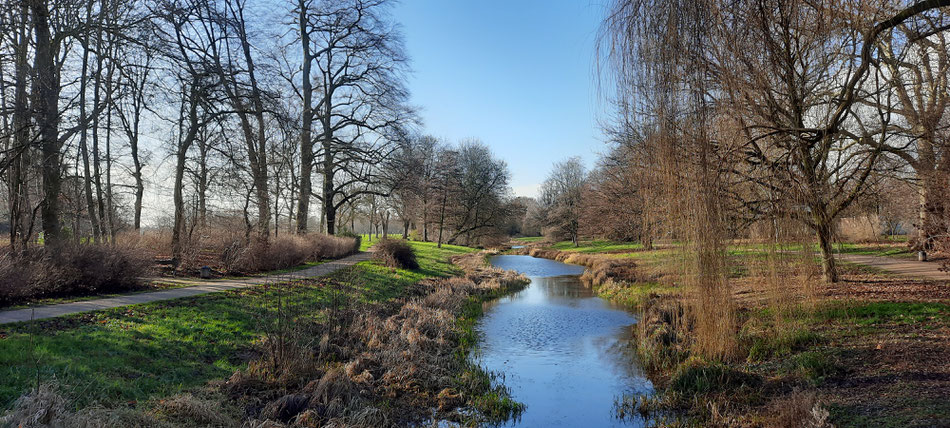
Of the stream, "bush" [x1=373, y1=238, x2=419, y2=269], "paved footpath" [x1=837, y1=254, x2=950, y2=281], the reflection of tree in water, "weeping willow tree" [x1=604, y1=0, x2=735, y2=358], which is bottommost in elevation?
the stream

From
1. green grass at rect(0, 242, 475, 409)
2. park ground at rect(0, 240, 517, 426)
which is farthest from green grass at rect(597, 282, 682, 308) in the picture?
green grass at rect(0, 242, 475, 409)

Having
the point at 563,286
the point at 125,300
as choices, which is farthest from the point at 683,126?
the point at 563,286

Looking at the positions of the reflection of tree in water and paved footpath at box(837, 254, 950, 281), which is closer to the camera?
paved footpath at box(837, 254, 950, 281)

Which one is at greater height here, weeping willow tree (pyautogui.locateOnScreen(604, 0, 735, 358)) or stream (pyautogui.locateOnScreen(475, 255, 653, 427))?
weeping willow tree (pyautogui.locateOnScreen(604, 0, 735, 358))

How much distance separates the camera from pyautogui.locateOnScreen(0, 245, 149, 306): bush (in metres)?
8.17

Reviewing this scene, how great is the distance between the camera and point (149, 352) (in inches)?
260

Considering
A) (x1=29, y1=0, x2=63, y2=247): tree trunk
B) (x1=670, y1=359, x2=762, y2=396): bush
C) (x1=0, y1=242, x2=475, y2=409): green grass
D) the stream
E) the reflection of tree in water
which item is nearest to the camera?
(x1=0, y1=242, x2=475, y2=409): green grass

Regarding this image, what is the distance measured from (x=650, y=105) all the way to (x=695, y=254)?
1790mm

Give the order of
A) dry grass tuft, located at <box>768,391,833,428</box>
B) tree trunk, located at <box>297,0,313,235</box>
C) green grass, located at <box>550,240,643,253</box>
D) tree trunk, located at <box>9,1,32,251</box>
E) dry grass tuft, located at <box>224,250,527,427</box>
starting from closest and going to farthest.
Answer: dry grass tuft, located at <box>768,391,833,428</box> < dry grass tuft, located at <box>224,250,527,427</box> < tree trunk, located at <box>9,1,32,251</box> < tree trunk, located at <box>297,0,313,235</box> < green grass, located at <box>550,240,643,253</box>

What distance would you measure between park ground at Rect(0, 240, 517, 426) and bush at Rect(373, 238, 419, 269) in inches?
352

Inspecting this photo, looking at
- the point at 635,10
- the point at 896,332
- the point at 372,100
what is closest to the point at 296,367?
the point at 635,10

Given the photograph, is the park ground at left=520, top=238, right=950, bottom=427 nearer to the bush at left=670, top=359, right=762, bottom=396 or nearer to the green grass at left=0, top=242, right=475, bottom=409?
the bush at left=670, top=359, right=762, bottom=396

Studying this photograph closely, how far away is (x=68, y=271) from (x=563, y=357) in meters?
9.72

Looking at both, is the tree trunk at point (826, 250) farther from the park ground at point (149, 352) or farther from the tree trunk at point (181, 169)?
the tree trunk at point (181, 169)
